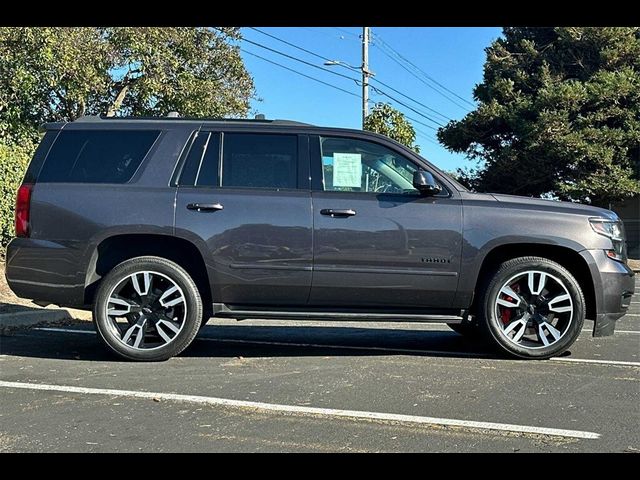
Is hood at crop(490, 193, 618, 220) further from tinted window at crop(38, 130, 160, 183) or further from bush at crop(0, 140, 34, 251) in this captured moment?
bush at crop(0, 140, 34, 251)

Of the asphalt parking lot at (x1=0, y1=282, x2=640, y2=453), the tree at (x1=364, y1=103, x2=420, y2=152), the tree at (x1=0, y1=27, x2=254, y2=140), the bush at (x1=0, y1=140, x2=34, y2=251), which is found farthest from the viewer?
the tree at (x1=364, y1=103, x2=420, y2=152)

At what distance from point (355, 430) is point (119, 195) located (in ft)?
9.33

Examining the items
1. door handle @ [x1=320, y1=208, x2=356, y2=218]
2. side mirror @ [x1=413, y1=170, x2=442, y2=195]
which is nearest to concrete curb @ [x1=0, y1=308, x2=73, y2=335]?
door handle @ [x1=320, y1=208, x2=356, y2=218]

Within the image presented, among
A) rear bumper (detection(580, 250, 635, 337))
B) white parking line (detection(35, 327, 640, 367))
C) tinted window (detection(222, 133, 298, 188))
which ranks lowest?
white parking line (detection(35, 327, 640, 367))

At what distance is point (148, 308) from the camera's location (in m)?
5.34

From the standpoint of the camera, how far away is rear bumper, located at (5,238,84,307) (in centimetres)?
529

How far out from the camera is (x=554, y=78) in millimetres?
22391

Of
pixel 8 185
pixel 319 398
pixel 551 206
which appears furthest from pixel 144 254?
pixel 8 185

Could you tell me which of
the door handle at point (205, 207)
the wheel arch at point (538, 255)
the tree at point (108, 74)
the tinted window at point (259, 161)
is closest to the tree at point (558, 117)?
the tree at point (108, 74)

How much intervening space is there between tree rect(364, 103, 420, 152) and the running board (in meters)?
11.2

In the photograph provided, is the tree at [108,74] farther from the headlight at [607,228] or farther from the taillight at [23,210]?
the headlight at [607,228]

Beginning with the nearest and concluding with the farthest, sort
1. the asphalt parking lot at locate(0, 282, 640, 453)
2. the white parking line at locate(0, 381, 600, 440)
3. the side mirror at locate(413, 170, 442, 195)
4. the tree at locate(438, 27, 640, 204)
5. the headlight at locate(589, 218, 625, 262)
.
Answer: the asphalt parking lot at locate(0, 282, 640, 453) < the white parking line at locate(0, 381, 600, 440) < the side mirror at locate(413, 170, 442, 195) < the headlight at locate(589, 218, 625, 262) < the tree at locate(438, 27, 640, 204)

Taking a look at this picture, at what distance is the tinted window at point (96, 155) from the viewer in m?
5.41
